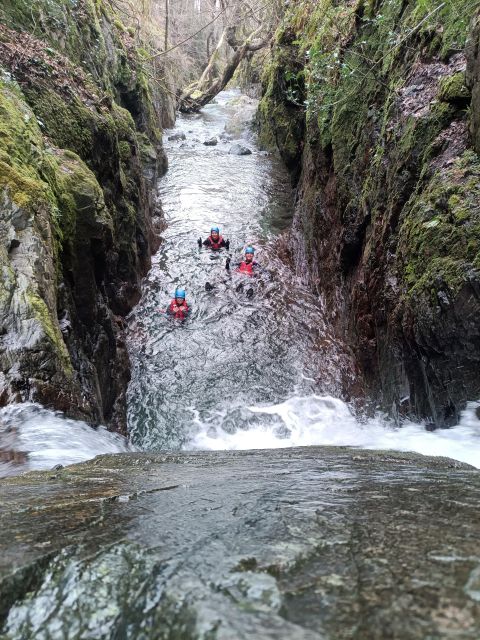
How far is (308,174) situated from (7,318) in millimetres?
9850

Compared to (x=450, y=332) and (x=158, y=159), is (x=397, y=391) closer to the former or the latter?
(x=450, y=332)

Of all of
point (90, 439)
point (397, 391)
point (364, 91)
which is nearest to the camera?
point (90, 439)

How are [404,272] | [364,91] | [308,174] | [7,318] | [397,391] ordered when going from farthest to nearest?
[308,174], [364,91], [397,391], [404,272], [7,318]

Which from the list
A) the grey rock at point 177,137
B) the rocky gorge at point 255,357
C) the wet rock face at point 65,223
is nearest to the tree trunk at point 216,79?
the grey rock at point 177,137

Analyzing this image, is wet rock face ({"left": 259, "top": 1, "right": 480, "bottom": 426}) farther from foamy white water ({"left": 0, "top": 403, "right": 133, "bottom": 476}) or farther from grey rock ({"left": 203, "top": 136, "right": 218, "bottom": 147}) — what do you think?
grey rock ({"left": 203, "top": 136, "right": 218, "bottom": 147})

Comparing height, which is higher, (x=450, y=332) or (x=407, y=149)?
(x=407, y=149)

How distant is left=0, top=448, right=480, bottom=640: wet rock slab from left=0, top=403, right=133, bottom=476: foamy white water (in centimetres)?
111

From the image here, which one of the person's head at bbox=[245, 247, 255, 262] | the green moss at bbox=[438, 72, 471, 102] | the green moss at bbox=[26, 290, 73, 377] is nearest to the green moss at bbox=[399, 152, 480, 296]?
the green moss at bbox=[438, 72, 471, 102]

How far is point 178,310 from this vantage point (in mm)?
9438

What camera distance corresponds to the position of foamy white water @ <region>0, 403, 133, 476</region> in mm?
3309

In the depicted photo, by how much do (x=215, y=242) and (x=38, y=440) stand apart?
8.80 meters

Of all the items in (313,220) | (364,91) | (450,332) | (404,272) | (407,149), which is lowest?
(450,332)

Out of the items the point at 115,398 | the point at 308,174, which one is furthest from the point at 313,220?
the point at 115,398

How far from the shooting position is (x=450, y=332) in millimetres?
4734
